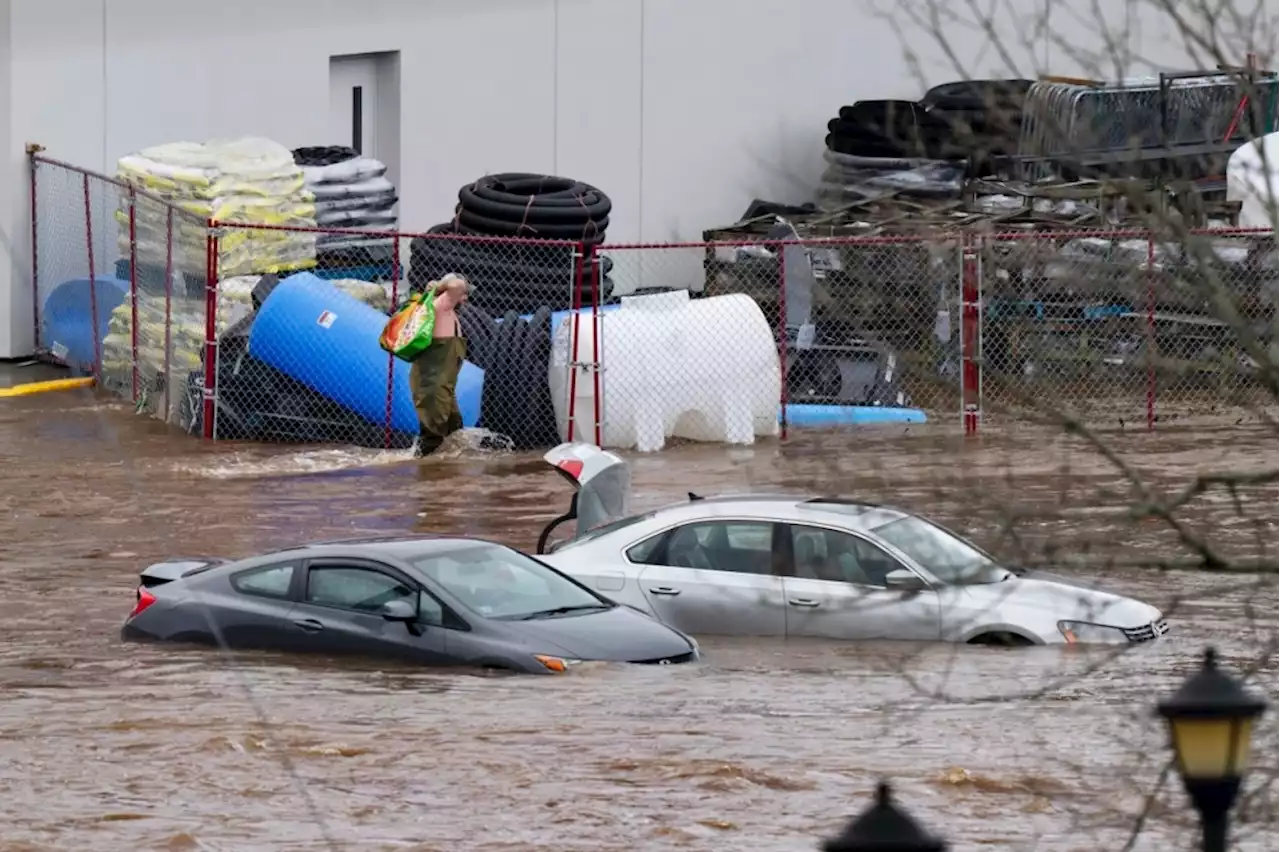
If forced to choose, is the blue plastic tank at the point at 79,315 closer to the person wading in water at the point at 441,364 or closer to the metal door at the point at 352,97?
the metal door at the point at 352,97

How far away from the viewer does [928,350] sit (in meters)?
6.75

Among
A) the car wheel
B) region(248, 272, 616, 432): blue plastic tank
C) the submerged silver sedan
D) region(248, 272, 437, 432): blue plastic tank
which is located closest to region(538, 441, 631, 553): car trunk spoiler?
the submerged silver sedan

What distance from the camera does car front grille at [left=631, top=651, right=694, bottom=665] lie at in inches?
465

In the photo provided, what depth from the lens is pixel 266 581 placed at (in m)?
12.6

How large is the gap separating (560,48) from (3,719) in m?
21.0

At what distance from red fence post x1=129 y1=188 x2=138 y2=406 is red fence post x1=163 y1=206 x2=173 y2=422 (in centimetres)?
59

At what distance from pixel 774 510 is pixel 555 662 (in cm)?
187

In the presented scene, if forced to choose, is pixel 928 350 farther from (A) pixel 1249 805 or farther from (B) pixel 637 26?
(B) pixel 637 26

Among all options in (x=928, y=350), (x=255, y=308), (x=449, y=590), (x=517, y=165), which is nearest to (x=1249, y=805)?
(x=928, y=350)

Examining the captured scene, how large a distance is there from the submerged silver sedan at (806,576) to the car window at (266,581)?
63.3 inches

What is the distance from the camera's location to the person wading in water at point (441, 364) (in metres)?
20.0

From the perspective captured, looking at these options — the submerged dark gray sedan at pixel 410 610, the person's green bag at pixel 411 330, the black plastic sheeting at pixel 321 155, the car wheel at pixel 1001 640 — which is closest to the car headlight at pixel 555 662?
the submerged dark gray sedan at pixel 410 610

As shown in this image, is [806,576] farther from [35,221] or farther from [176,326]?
[35,221]

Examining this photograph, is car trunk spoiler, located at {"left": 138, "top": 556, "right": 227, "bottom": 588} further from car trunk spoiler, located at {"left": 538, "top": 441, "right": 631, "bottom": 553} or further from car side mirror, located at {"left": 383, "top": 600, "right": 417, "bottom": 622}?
car trunk spoiler, located at {"left": 538, "top": 441, "right": 631, "bottom": 553}
